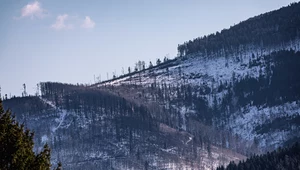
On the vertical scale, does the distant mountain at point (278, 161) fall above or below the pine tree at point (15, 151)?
below

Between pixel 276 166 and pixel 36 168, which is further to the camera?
pixel 276 166

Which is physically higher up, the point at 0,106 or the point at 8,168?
the point at 0,106

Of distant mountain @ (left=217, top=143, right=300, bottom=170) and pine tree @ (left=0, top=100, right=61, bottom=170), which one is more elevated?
pine tree @ (left=0, top=100, right=61, bottom=170)

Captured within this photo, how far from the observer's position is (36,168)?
2209cm

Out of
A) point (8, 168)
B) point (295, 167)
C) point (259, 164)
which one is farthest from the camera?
point (259, 164)

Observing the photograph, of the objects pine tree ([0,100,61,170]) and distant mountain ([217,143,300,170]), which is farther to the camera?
distant mountain ([217,143,300,170])

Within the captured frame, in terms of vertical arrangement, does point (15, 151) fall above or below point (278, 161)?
above

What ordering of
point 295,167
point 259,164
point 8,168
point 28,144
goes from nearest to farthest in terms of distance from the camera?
point 8,168
point 28,144
point 295,167
point 259,164

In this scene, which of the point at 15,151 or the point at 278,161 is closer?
the point at 15,151

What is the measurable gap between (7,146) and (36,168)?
1.48 m

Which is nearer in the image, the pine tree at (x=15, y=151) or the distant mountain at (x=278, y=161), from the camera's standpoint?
the pine tree at (x=15, y=151)

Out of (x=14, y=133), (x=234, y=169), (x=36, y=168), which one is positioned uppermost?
(x=14, y=133)

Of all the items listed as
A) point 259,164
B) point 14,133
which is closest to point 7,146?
point 14,133

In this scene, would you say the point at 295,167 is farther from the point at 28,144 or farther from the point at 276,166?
the point at 28,144
